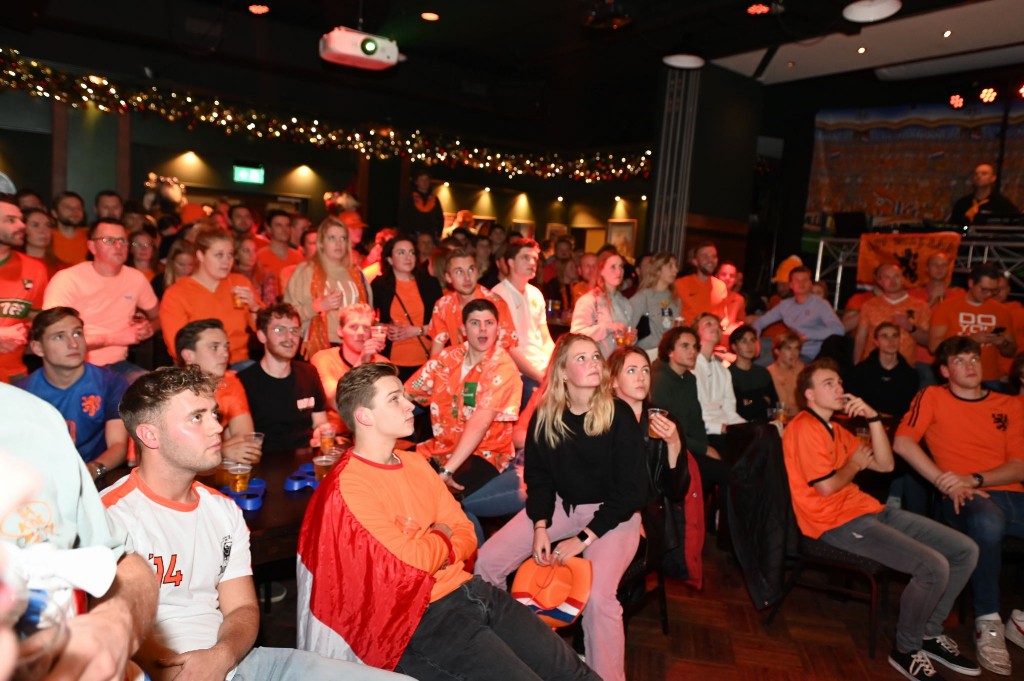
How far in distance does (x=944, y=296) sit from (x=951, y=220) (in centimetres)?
307

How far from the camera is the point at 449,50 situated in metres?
10.5

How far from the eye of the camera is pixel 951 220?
28.4 feet

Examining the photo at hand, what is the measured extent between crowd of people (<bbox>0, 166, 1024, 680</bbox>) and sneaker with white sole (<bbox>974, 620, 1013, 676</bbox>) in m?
0.01

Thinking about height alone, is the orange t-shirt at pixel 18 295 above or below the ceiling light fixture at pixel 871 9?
below

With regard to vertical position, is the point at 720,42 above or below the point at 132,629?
above

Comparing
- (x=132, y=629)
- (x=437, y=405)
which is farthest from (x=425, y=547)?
(x=437, y=405)

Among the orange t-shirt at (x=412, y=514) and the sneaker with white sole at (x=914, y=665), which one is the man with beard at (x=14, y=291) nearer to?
the orange t-shirt at (x=412, y=514)

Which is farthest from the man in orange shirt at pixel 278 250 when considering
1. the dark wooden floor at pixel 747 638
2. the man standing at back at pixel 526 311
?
the dark wooden floor at pixel 747 638

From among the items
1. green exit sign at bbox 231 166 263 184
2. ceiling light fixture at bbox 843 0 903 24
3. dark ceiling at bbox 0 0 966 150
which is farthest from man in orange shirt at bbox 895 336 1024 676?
green exit sign at bbox 231 166 263 184

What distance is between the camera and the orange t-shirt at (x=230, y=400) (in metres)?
3.21

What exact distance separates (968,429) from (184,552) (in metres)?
3.85

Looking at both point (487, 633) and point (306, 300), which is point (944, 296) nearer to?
Answer: point (306, 300)

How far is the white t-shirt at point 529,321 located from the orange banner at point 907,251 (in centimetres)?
450

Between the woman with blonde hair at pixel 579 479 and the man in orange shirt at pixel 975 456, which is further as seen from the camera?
the man in orange shirt at pixel 975 456
